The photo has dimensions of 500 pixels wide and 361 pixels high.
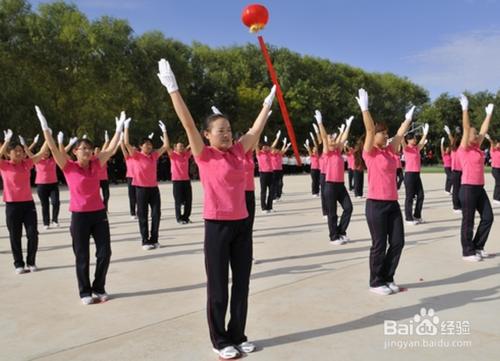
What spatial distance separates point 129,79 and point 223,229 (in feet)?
96.3

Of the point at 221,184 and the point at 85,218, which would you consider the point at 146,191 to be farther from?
the point at 221,184

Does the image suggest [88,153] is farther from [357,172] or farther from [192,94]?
[192,94]

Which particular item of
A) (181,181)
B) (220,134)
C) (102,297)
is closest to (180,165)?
(181,181)

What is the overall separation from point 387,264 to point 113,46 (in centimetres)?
2849

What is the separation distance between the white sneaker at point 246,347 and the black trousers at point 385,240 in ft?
6.34

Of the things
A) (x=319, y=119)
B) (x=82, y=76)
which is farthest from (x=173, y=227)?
(x=82, y=76)

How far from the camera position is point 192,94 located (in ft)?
126

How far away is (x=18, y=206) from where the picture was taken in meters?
6.72

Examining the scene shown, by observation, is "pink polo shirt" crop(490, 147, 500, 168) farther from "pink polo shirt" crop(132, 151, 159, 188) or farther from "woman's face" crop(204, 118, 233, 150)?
"woman's face" crop(204, 118, 233, 150)

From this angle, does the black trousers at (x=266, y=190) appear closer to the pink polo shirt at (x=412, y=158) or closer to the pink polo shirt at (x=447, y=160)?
the pink polo shirt at (x=412, y=158)

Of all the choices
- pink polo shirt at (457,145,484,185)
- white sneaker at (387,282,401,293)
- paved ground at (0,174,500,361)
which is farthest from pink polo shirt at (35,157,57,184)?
pink polo shirt at (457,145,484,185)

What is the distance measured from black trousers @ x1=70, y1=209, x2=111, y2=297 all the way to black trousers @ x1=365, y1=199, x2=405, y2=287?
2828mm

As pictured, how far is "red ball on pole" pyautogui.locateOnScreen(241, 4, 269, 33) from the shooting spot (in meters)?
10.6

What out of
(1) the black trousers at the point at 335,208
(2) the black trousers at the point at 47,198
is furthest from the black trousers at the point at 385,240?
(2) the black trousers at the point at 47,198
